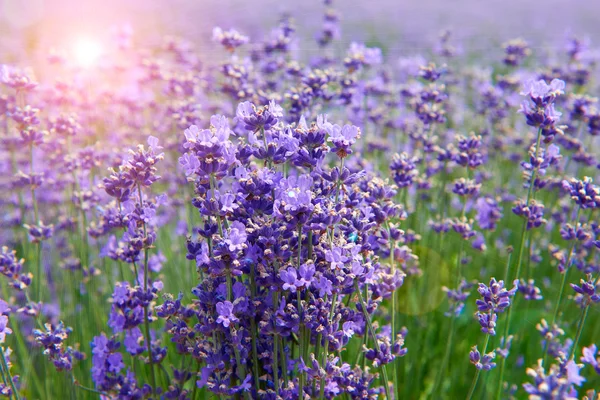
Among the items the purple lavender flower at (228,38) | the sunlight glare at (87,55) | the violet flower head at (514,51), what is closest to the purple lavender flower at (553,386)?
the purple lavender flower at (228,38)

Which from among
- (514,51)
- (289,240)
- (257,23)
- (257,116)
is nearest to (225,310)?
(289,240)

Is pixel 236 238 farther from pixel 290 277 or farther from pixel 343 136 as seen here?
pixel 343 136

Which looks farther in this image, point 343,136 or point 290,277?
point 343,136

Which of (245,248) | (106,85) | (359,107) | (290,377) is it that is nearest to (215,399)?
(290,377)

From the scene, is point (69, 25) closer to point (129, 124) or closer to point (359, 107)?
point (129, 124)

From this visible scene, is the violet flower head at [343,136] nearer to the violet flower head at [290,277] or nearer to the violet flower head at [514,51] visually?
the violet flower head at [290,277]

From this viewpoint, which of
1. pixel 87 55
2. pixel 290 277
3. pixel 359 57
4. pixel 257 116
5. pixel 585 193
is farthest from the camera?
pixel 87 55

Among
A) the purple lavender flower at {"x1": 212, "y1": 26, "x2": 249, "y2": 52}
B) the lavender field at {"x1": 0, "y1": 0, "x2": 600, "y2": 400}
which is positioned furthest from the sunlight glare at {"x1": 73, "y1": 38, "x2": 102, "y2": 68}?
the purple lavender flower at {"x1": 212, "y1": 26, "x2": 249, "y2": 52}

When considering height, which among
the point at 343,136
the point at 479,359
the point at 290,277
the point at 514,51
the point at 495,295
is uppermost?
the point at 514,51
